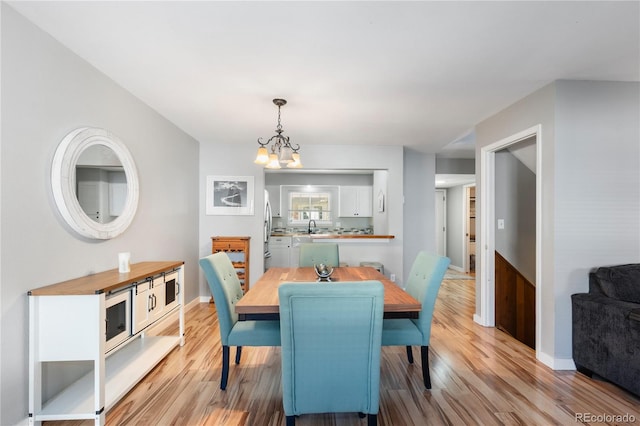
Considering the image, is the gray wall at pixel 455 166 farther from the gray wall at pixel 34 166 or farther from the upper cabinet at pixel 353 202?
the gray wall at pixel 34 166

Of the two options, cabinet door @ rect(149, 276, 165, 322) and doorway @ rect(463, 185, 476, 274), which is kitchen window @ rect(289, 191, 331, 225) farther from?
cabinet door @ rect(149, 276, 165, 322)

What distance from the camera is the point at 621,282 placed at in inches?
87.0

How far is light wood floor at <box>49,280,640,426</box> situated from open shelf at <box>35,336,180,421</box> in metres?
0.09

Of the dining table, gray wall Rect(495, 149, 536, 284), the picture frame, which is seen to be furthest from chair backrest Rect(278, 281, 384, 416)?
the picture frame

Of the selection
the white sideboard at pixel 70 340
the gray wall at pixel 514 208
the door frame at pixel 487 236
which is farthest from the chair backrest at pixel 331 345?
the gray wall at pixel 514 208

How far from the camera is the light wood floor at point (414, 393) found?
72.4 inches

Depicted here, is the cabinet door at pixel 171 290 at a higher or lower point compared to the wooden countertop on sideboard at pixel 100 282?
lower

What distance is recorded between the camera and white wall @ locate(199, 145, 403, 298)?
4.51 meters

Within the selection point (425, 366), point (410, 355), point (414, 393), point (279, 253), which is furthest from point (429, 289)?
point (279, 253)

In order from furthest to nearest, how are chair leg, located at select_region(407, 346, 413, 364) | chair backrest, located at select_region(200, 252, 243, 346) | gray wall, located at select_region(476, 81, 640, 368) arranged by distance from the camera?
chair leg, located at select_region(407, 346, 413, 364) → gray wall, located at select_region(476, 81, 640, 368) → chair backrest, located at select_region(200, 252, 243, 346)

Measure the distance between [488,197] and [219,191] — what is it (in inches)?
144

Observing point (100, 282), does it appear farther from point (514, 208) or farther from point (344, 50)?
point (514, 208)

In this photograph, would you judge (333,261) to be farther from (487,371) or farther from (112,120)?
(112,120)

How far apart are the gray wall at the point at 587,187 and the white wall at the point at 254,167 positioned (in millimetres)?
2377
